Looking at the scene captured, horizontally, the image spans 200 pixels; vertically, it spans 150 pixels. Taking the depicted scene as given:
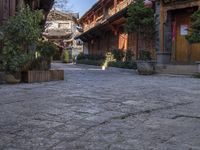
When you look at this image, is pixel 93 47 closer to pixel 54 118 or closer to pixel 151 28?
pixel 151 28

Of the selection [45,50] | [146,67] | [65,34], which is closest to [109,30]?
[146,67]

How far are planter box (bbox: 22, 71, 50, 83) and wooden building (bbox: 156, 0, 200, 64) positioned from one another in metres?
6.91

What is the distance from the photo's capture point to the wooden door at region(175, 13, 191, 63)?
58.4 feet

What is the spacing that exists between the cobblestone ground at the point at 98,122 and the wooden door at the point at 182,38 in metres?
9.61

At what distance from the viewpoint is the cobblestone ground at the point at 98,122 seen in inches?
A: 175

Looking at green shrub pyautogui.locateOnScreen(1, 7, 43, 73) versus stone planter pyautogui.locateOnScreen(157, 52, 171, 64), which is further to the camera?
stone planter pyautogui.locateOnScreen(157, 52, 171, 64)

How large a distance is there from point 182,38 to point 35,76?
8.31 m

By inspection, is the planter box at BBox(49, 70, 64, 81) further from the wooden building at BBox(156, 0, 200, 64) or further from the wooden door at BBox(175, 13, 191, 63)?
the wooden door at BBox(175, 13, 191, 63)

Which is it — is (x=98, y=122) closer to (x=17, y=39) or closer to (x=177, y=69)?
(x=17, y=39)

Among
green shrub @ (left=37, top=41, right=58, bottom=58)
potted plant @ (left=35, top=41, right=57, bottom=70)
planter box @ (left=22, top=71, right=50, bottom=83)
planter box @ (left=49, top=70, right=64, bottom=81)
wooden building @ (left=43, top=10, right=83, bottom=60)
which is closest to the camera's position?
planter box @ (left=22, top=71, right=50, bottom=83)

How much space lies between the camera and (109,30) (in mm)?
29875

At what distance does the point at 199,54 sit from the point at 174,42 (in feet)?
5.47

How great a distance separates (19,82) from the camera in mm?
11438

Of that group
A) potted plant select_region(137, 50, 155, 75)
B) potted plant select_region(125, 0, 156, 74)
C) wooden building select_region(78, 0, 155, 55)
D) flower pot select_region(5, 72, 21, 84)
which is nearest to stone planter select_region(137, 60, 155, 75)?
potted plant select_region(137, 50, 155, 75)
